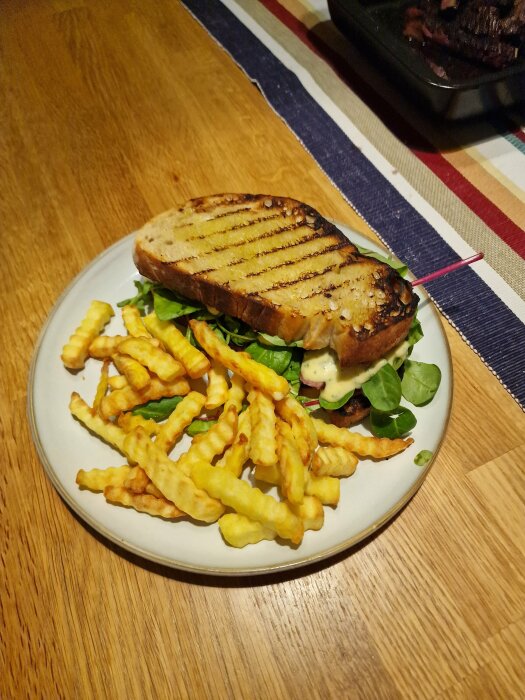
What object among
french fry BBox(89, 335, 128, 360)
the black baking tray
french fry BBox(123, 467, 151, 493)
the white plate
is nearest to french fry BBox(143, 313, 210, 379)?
french fry BBox(89, 335, 128, 360)

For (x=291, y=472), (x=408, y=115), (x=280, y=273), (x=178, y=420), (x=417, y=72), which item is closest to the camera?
(x=291, y=472)

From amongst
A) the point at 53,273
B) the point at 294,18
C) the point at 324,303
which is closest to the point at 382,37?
the point at 294,18

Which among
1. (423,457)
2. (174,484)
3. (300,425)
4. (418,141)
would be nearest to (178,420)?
(174,484)

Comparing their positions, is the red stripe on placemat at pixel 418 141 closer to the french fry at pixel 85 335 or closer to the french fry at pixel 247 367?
the french fry at pixel 247 367

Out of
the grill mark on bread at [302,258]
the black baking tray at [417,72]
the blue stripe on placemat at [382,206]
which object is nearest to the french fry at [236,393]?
the grill mark on bread at [302,258]

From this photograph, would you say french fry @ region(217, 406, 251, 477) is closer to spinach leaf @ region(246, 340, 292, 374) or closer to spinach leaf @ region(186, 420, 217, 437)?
spinach leaf @ region(186, 420, 217, 437)

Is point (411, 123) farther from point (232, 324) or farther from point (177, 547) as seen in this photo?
point (177, 547)

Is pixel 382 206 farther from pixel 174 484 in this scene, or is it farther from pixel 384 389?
pixel 174 484
